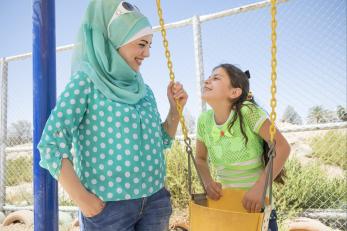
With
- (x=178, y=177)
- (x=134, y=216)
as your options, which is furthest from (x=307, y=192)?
(x=134, y=216)

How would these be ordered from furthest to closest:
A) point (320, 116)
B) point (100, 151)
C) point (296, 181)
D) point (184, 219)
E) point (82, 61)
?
point (320, 116) → point (296, 181) → point (184, 219) → point (82, 61) → point (100, 151)

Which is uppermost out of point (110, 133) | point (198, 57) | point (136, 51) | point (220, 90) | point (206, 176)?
point (198, 57)

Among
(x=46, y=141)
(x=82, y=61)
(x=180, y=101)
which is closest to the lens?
(x=46, y=141)

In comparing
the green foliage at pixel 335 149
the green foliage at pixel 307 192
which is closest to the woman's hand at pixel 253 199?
the green foliage at pixel 307 192

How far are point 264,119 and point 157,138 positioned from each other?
663 mm

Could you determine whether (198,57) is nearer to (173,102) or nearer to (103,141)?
(173,102)

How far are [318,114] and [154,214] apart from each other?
357 cm

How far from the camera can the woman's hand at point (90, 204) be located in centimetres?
127

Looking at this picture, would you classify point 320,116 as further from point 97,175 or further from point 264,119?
point 97,175

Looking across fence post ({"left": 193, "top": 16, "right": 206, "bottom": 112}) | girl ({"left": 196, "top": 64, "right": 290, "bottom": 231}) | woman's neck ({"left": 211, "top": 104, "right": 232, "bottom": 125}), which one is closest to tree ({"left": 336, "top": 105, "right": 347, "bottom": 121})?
fence post ({"left": 193, "top": 16, "right": 206, "bottom": 112})

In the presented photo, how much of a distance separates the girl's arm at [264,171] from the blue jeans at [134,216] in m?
0.40

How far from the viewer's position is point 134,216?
1391 millimetres

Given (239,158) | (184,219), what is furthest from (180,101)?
(184,219)

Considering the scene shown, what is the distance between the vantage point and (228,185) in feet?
6.47
